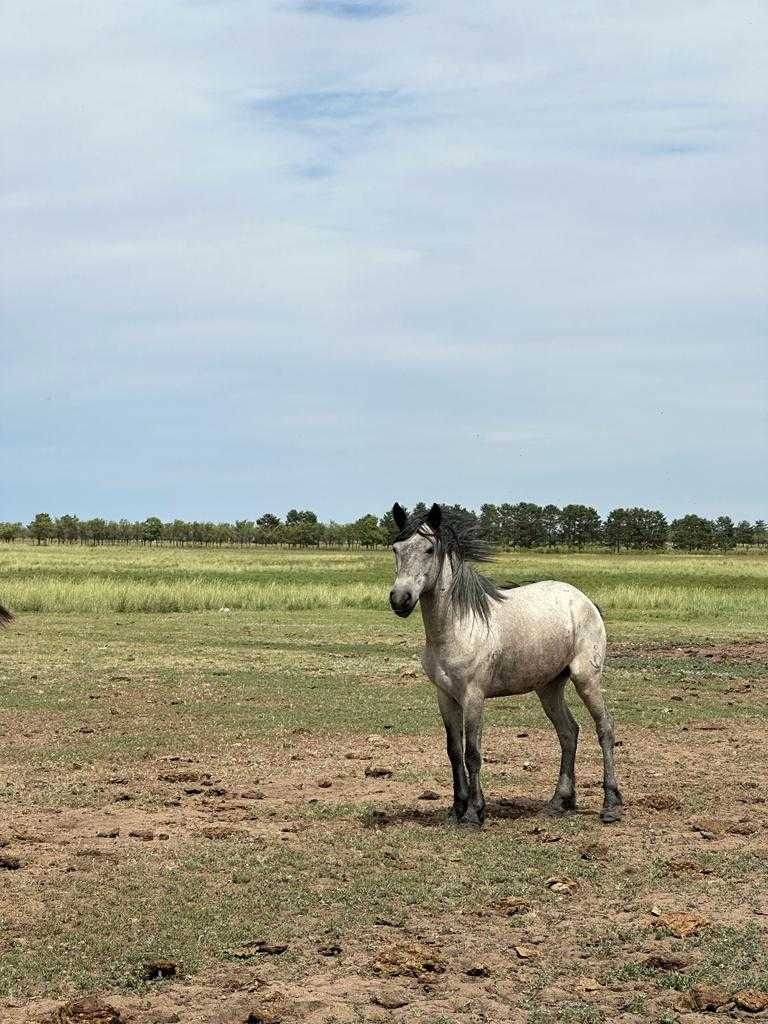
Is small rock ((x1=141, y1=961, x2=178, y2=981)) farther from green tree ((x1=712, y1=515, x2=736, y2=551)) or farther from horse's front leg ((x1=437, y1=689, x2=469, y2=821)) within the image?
green tree ((x1=712, y1=515, x2=736, y2=551))

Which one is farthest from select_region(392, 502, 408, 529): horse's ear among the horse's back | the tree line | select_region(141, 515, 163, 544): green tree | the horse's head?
select_region(141, 515, 163, 544): green tree

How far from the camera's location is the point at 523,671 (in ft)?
31.7

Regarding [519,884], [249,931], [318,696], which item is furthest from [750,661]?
[249,931]

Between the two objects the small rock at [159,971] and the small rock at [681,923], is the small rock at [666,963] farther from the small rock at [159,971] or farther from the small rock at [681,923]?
the small rock at [159,971]

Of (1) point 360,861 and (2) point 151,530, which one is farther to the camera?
(2) point 151,530

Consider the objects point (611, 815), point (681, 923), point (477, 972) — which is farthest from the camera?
point (611, 815)

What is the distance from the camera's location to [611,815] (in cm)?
959

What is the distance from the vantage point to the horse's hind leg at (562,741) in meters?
9.93

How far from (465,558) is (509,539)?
12326 centimetres

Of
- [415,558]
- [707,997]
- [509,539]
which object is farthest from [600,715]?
[509,539]

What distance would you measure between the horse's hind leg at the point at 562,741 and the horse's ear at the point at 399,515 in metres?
2.12

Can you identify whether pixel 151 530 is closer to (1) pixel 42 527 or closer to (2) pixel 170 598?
(1) pixel 42 527

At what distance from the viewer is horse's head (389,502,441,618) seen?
29.0ft

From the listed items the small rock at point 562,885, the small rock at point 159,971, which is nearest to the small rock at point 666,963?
the small rock at point 562,885
